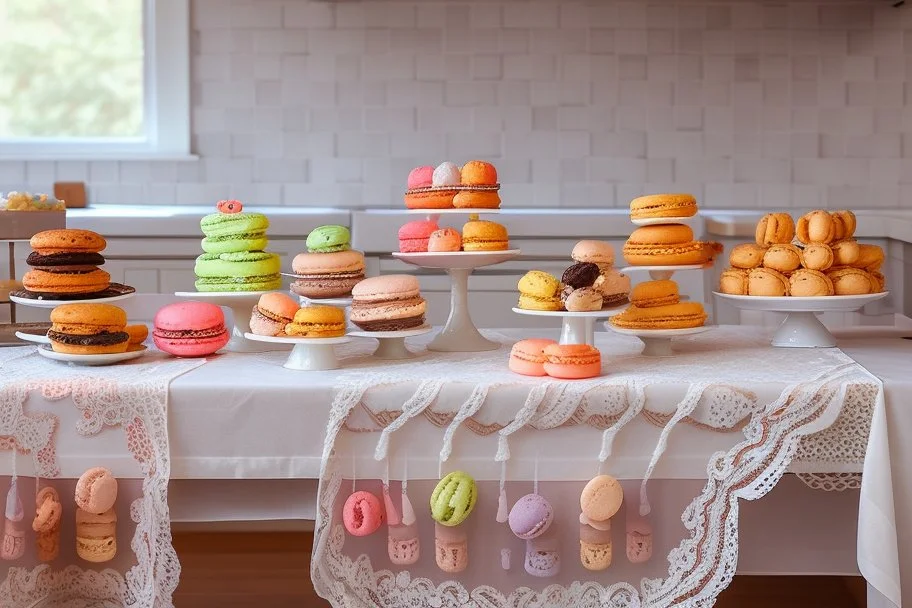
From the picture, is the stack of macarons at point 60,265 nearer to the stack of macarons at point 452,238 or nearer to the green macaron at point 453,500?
the stack of macarons at point 452,238

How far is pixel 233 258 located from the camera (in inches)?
64.0

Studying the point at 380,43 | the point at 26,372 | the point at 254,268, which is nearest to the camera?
the point at 26,372

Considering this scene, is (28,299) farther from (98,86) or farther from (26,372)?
(98,86)

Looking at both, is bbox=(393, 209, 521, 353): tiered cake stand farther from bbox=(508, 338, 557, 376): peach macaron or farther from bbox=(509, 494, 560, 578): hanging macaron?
bbox=(509, 494, 560, 578): hanging macaron

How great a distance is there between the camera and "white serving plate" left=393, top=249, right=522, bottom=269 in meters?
1.60

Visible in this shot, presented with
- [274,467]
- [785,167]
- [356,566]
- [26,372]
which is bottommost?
[356,566]

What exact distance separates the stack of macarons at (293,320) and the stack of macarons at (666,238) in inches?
19.0

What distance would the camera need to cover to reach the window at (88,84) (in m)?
3.61

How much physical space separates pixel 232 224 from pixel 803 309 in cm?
89

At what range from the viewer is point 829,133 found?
11.7ft

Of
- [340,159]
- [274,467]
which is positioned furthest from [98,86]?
[274,467]

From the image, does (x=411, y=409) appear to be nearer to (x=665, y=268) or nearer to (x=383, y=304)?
(x=383, y=304)

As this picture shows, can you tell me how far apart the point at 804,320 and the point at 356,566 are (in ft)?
2.71

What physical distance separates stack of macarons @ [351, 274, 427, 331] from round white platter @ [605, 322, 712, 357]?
318 millimetres
